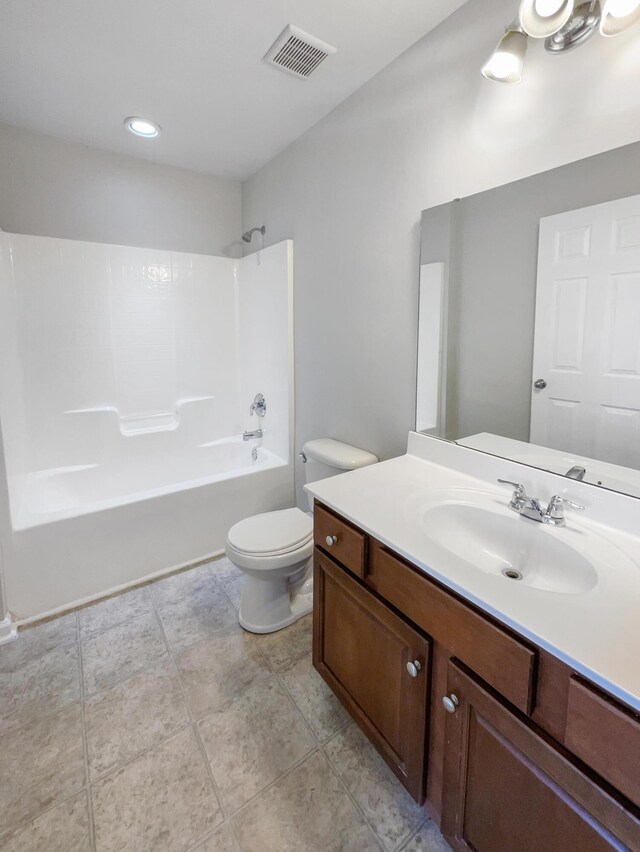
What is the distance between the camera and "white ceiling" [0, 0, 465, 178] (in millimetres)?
1439

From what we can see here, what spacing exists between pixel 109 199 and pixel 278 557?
246 cm

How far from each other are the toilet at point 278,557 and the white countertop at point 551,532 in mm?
492

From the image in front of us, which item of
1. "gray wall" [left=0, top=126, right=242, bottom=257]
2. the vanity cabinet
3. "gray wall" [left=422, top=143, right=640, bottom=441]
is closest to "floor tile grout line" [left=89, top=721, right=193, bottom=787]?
the vanity cabinet

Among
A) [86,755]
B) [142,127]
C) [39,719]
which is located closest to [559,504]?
[86,755]

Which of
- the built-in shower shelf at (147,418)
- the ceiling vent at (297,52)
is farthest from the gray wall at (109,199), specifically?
the ceiling vent at (297,52)

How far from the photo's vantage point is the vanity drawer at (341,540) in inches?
46.1

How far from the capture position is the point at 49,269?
7.90 ft

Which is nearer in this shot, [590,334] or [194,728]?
[590,334]

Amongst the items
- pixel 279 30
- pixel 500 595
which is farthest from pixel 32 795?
pixel 279 30

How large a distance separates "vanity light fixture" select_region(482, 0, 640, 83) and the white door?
417 mm

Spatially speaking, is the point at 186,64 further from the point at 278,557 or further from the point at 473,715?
the point at 473,715

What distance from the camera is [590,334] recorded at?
117 cm

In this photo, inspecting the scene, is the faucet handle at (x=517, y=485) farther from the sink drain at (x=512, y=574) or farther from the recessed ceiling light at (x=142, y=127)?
the recessed ceiling light at (x=142, y=127)

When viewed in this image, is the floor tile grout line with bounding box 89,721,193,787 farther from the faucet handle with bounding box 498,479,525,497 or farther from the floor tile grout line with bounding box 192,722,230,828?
the faucet handle with bounding box 498,479,525,497
